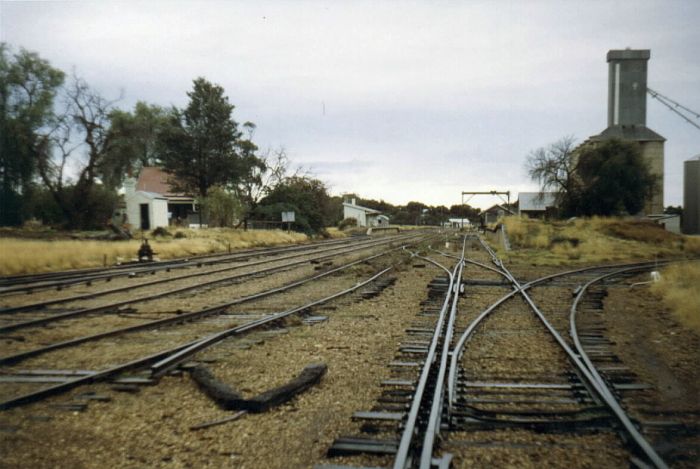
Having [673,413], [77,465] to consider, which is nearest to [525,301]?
[673,413]

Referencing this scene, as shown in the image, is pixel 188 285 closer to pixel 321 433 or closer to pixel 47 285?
pixel 47 285

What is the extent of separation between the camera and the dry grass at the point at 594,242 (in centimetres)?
2442

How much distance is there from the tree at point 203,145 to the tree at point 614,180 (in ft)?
106

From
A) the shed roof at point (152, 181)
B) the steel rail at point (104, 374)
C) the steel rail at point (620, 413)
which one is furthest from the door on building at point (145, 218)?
the steel rail at point (620, 413)

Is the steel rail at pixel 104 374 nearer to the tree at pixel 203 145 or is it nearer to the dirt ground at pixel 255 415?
the dirt ground at pixel 255 415

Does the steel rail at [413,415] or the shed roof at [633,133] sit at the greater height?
the shed roof at [633,133]

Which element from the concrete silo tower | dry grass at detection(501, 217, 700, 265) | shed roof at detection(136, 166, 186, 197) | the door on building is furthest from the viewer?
the concrete silo tower

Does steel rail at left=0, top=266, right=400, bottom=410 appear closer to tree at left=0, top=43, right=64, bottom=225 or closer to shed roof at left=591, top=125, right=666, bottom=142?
tree at left=0, top=43, right=64, bottom=225

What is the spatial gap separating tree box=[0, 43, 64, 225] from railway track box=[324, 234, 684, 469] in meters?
34.3

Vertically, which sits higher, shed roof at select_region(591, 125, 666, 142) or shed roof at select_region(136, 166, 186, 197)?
shed roof at select_region(591, 125, 666, 142)

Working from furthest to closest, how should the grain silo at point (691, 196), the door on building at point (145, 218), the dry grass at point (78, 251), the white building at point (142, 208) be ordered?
the grain silo at point (691, 196) < the door on building at point (145, 218) < the white building at point (142, 208) < the dry grass at point (78, 251)

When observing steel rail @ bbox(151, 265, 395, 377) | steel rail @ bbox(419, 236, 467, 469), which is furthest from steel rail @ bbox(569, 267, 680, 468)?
steel rail @ bbox(151, 265, 395, 377)

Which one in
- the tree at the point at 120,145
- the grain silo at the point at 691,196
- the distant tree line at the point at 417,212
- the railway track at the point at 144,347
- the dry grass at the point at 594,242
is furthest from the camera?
the distant tree line at the point at 417,212

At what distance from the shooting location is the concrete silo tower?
195ft
